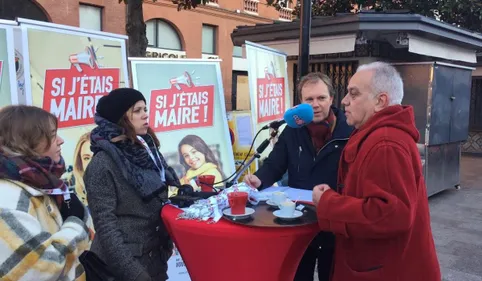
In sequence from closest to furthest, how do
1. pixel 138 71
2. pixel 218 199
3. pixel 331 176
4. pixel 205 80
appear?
pixel 218 199, pixel 331 176, pixel 138 71, pixel 205 80

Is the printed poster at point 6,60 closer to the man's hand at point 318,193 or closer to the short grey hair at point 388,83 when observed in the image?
the man's hand at point 318,193

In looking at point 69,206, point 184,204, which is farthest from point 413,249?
point 69,206

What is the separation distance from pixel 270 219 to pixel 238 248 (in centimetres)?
19

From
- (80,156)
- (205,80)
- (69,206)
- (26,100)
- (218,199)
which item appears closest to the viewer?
(69,206)

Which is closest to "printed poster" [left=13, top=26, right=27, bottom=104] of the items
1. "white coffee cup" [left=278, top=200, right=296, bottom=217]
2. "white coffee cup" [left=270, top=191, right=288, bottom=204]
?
"white coffee cup" [left=270, top=191, right=288, bottom=204]

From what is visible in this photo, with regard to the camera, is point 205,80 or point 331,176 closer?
point 331,176

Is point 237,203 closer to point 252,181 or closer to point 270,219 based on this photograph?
point 270,219

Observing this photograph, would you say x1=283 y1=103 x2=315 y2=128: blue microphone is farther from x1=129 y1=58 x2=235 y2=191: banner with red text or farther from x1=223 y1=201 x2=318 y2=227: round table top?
x1=129 y1=58 x2=235 y2=191: banner with red text

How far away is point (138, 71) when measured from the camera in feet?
11.6

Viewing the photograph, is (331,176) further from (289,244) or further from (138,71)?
(138,71)

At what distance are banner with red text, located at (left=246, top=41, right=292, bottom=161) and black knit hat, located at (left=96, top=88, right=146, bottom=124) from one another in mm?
2364

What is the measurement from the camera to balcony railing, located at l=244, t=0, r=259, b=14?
1909 centimetres

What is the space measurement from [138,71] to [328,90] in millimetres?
1674

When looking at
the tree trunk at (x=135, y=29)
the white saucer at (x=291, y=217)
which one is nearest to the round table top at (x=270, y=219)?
the white saucer at (x=291, y=217)
